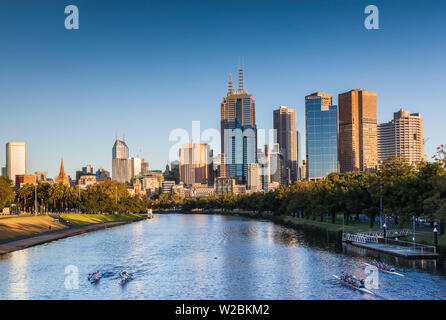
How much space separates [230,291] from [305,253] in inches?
1318

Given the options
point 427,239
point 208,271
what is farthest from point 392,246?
Answer: point 208,271

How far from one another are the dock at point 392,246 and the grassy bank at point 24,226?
3050 inches

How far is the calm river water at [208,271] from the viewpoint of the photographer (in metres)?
53.1

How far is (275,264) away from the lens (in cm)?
7350

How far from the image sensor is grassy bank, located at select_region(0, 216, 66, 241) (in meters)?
104

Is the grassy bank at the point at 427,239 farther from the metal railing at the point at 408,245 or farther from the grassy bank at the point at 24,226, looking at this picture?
the grassy bank at the point at 24,226

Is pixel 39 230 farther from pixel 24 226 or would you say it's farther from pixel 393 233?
pixel 393 233


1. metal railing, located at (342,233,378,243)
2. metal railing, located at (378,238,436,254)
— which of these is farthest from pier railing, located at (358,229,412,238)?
metal railing, located at (378,238,436,254)

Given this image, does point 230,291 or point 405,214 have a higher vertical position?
point 405,214

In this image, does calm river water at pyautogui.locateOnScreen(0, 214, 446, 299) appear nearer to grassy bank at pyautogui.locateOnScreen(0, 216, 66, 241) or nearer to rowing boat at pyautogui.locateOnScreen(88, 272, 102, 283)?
rowing boat at pyautogui.locateOnScreen(88, 272, 102, 283)
